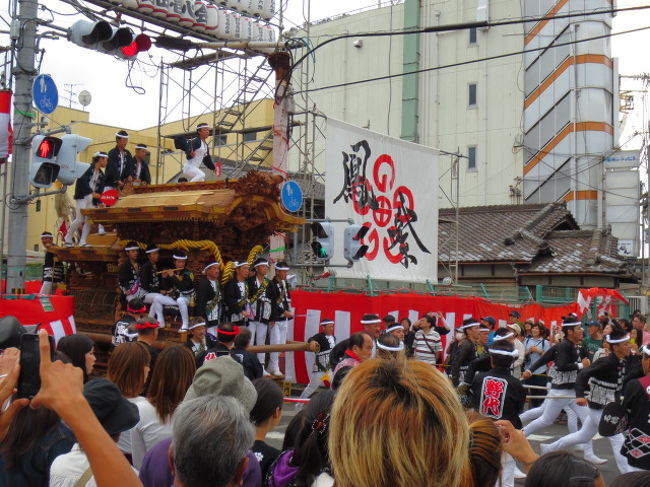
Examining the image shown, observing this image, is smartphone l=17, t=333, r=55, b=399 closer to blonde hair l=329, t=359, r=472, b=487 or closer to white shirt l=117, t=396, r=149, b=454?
blonde hair l=329, t=359, r=472, b=487

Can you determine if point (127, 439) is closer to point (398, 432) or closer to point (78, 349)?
point (78, 349)

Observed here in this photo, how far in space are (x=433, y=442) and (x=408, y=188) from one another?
1813 cm

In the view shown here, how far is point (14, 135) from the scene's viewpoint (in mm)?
9586

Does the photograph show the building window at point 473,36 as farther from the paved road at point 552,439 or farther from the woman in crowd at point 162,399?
the woman in crowd at point 162,399

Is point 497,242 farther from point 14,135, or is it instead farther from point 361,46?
point 14,135

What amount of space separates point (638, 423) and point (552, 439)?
4965 mm

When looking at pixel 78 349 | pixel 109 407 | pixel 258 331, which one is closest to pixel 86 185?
pixel 258 331

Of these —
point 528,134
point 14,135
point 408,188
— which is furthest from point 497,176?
point 14,135

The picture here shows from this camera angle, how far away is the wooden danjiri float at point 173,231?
10781mm

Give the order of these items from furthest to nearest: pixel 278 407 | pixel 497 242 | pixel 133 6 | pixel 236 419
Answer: pixel 497 242, pixel 133 6, pixel 278 407, pixel 236 419

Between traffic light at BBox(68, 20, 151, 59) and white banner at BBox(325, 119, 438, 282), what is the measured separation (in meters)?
6.73

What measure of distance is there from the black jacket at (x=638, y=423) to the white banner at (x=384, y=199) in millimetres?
10691

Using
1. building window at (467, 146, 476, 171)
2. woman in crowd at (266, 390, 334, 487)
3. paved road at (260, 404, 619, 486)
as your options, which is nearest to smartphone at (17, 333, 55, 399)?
woman in crowd at (266, 390, 334, 487)

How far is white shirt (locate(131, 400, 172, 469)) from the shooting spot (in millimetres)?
4016
